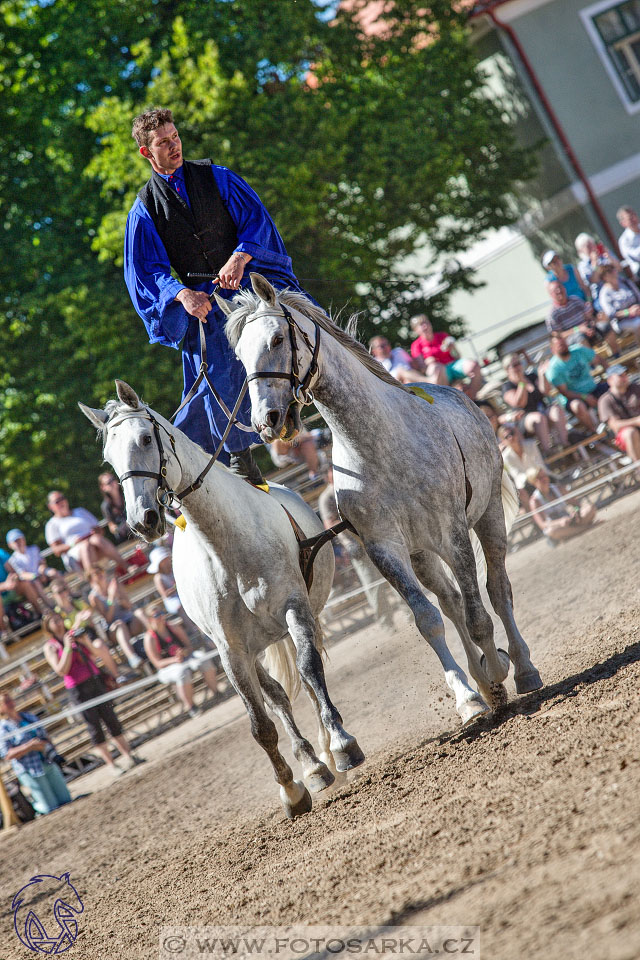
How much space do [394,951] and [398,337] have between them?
2026 centimetres

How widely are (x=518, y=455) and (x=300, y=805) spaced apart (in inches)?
282

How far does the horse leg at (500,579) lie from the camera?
20.5ft

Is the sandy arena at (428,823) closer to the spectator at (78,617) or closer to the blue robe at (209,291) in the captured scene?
the blue robe at (209,291)

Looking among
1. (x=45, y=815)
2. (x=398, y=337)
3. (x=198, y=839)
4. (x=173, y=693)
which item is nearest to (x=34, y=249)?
(x=398, y=337)

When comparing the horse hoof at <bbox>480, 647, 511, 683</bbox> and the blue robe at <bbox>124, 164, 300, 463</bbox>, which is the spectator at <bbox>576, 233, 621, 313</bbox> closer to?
the blue robe at <bbox>124, 164, 300, 463</bbox>

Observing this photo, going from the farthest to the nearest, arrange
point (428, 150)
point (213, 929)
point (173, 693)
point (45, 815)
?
point (428, 150)
point (173, 693)
point (45, 815)
point (213, 929)

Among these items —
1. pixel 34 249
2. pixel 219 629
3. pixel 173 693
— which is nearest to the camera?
pixel 219 629

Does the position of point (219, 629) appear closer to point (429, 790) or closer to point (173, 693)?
A: point (429, 790)

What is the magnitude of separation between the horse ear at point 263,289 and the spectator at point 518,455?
7.29 m

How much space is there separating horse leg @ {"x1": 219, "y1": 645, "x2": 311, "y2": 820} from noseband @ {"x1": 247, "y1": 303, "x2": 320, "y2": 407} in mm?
1529

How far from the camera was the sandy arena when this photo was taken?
3283 mm

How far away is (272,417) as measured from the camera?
5.14m

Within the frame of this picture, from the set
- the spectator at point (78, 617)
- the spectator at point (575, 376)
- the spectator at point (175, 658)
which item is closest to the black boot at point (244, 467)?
the spectator at point (175, 658)

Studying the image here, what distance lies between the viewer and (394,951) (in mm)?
3361
